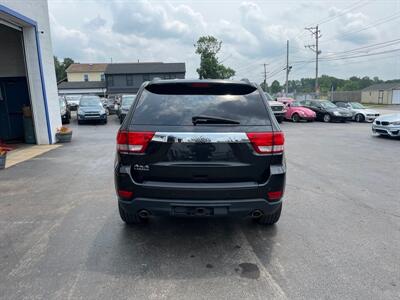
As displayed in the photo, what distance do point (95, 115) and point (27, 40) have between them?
8556 mm

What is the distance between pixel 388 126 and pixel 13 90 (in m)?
14.5

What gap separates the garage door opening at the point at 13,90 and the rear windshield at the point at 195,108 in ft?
31.2

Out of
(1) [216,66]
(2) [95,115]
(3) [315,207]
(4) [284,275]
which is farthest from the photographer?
(1) [216,66]

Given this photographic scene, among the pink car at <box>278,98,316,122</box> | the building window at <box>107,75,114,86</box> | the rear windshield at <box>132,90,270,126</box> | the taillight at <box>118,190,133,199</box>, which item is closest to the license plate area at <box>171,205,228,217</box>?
the taillight at <box>118,190,133,199</box>

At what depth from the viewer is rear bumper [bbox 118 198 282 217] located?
3086mm

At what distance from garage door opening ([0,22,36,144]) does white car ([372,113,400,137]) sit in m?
13.6

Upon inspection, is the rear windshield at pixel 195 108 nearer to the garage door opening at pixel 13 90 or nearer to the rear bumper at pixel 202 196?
the rear bumper at pixel 202 196

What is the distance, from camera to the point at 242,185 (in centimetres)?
311

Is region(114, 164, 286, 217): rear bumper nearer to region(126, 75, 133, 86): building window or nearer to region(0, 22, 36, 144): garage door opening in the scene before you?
region(0, 22, 36, 144): garage door opening

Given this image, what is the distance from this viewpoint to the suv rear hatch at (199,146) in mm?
3051

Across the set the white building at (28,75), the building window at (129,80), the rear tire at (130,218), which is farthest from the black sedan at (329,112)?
the building window at (129,80)

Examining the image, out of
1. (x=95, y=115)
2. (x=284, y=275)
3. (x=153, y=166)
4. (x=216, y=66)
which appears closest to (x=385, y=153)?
(x=284, y=275)

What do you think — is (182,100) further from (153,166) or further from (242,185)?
(242,185)

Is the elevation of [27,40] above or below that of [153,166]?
above
